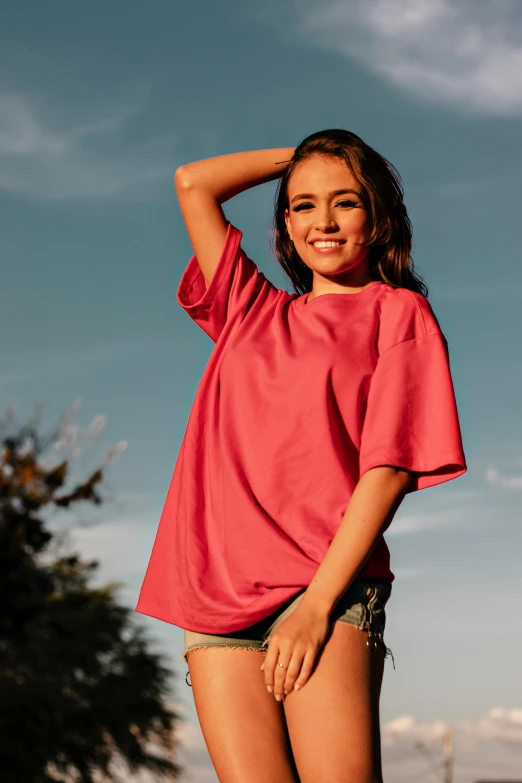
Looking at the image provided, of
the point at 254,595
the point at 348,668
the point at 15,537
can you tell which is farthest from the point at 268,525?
the point at 15,537

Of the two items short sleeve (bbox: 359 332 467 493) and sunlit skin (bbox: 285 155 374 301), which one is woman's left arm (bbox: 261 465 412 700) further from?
sunlit skin (bbox: 285 155 374 301)

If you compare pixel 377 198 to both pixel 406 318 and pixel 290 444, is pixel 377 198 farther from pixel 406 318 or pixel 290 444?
pixel 290 444

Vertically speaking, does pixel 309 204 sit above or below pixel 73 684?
below

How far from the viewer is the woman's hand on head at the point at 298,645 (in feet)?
6.83

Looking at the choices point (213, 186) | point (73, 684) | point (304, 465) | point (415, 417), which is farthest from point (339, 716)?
point (73, 684)

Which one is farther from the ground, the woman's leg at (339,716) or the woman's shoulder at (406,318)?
the woman's shoulder at (406,318)

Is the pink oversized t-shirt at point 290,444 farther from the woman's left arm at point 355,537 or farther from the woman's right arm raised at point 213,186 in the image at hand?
the woman's right arm raised at point 213,186

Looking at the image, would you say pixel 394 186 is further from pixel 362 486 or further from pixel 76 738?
pixel 76 738

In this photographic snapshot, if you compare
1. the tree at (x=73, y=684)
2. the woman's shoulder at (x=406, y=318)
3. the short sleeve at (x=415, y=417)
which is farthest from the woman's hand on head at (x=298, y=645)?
the tree at (x=73, y=684)

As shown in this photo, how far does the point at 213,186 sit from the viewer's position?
2.77 metres

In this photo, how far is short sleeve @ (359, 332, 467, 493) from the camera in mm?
2219

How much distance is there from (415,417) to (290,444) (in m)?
0.28

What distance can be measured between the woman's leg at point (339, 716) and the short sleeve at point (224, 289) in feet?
3.00

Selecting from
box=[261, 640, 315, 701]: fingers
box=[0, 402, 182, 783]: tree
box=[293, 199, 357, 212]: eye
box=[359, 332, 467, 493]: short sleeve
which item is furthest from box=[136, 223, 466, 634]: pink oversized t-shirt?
box=[0, 402, 182, 783]: tree
